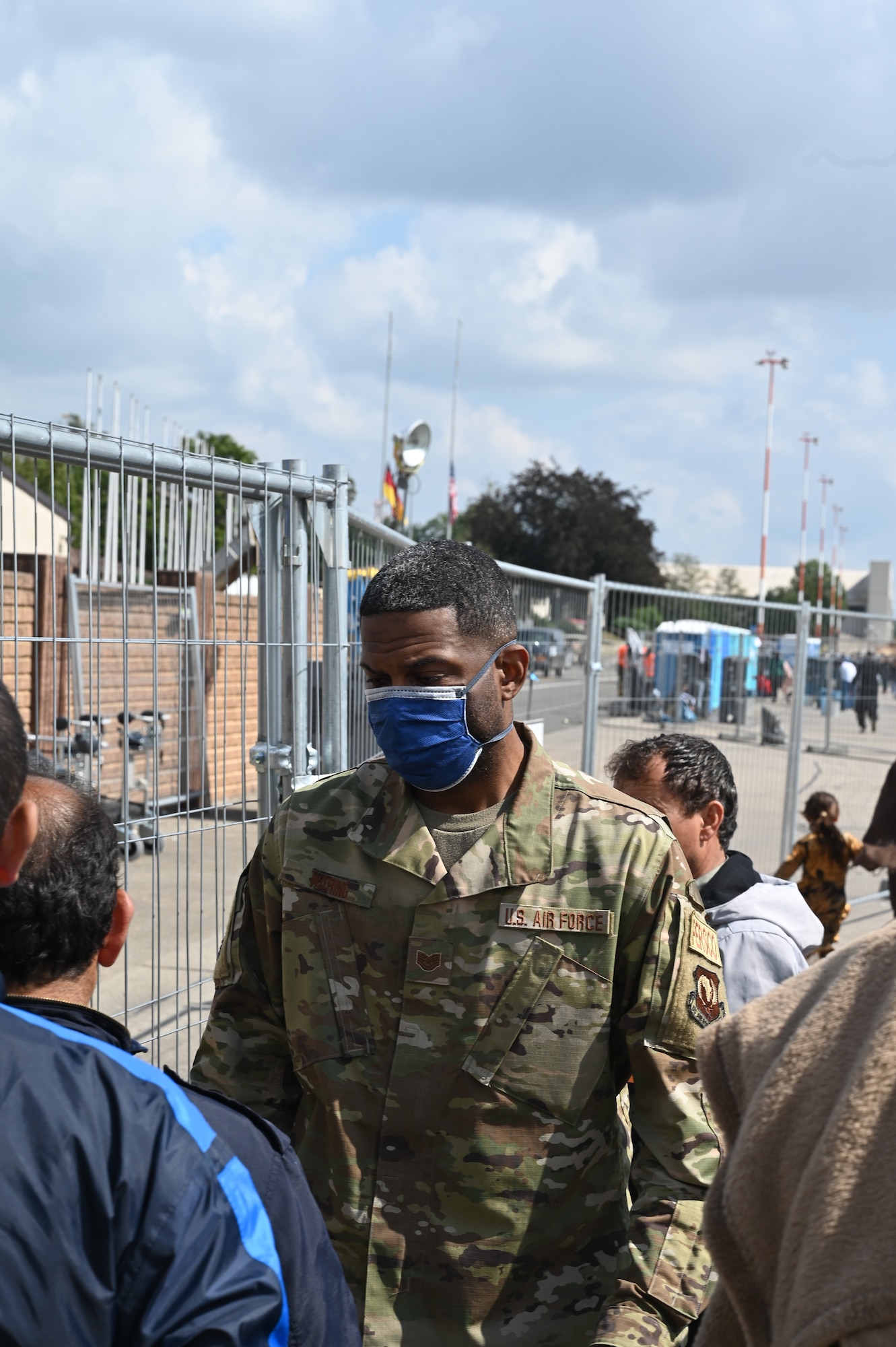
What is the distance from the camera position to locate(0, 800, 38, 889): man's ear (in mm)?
1073

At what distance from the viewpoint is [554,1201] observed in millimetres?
1895

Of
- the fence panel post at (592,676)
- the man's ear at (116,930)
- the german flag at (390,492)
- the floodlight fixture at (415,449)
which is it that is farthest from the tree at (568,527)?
the man's ear at (116,930)

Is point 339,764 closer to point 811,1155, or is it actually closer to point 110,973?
point 811,1155

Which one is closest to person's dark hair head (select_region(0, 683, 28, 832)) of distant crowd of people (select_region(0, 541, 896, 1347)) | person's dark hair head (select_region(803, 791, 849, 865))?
distant crowd of people (select_region(0, 541, 896, 1347))

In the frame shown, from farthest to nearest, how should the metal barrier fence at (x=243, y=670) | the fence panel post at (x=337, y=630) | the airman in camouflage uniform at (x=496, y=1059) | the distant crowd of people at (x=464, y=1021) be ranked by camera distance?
the fence panel post at (x=337, y=630)
the metal barrier fence at (x=243, y=670)
the airman in camouflage uniform at (x=496, y=1059)
the distant crowd of people at (x=464, y=1021)

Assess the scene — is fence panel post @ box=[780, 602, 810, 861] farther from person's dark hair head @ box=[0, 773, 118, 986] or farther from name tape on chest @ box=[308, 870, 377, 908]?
person's dark hair head @ box=[0, 773, 118, 986]

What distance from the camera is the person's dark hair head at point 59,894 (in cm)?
142

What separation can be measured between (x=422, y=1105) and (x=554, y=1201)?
0.88ft

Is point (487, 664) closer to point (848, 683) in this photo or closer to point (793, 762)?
point (793, 762)

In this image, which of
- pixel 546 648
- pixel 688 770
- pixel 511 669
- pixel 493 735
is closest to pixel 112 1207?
pixel 493 735

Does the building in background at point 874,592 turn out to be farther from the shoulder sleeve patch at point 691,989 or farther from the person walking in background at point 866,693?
the shoulder sleeve patch at point 691,989

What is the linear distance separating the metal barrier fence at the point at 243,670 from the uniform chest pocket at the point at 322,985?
44 cm

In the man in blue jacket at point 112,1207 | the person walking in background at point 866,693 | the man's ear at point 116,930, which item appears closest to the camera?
the man in blue jacket at point 112,1207

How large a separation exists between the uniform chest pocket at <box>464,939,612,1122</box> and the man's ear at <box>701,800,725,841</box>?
123cm
